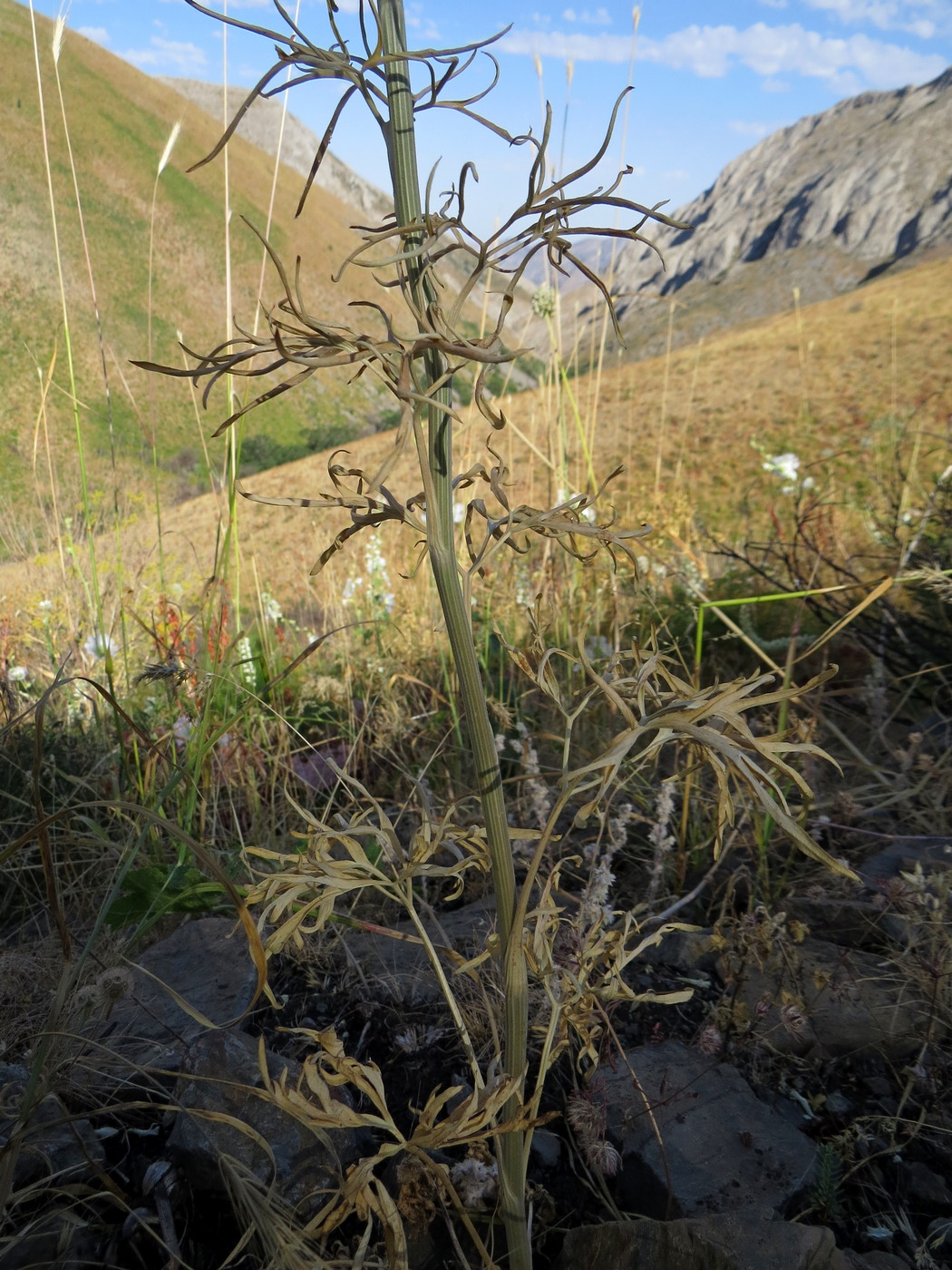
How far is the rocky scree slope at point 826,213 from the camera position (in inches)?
2261

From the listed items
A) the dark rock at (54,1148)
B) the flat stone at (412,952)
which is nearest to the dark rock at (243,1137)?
the dark rock at (54,1148)

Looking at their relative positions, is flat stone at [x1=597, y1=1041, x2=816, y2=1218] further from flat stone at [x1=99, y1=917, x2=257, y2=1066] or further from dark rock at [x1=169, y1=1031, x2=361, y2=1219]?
flat stone at [x1=99, y1=917, x2=257, y2=1066]

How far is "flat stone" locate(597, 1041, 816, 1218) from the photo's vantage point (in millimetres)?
958

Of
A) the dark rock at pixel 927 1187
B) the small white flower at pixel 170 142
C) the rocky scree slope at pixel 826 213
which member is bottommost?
the dark rock at pixel 927 1187

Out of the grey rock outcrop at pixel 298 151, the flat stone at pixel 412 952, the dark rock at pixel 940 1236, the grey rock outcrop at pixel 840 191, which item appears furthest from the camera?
the grey rock outcrop at pixel 298 151

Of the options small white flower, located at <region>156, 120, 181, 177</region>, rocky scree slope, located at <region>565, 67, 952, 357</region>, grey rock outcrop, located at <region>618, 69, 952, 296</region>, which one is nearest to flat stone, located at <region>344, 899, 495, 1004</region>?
small white flower, located at <region>156, 120, 181, 177</region>

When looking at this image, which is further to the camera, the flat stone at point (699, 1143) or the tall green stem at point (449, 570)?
the flat stone at point (699, 1143)

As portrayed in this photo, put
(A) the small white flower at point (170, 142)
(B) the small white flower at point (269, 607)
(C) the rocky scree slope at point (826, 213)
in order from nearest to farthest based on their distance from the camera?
(A) the small white flower at point (170, 142) < (B) the small white flower at point (269, 607) < (C) the rocky scree slope at point (826, 213)

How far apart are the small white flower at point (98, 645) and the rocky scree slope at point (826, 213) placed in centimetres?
4986

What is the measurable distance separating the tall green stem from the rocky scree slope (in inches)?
2018

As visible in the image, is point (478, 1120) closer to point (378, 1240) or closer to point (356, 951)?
point (378, 1240)

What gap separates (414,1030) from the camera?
3.94 feet

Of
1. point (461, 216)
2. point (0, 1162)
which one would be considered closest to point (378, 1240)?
point (0, 1162)

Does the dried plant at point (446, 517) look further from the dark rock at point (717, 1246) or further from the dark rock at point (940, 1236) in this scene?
the dark rock at point (940, 1236)
